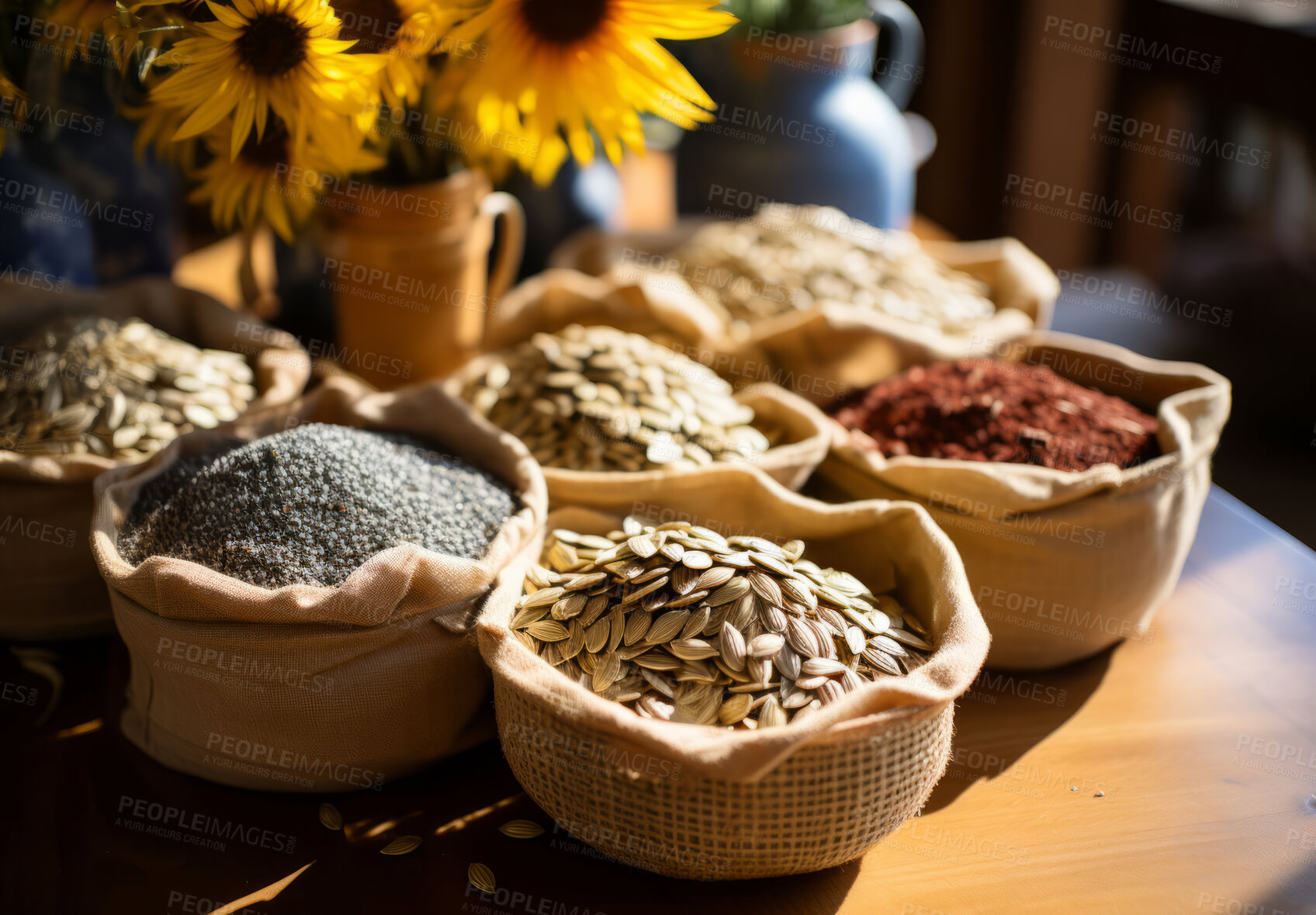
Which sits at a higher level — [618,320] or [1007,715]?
[618,320]

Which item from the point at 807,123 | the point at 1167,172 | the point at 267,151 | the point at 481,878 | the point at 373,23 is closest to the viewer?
the point at 481,878

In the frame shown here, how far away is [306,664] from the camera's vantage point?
Answer: 801 millimetres

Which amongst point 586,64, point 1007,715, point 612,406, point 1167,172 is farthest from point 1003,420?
point 1167,172

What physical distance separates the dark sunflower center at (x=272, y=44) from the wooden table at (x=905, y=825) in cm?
61

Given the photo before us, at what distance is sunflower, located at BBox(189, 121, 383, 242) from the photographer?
3.30 ft

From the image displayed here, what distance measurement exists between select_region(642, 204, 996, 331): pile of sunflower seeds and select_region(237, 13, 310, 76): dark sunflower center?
70 cm

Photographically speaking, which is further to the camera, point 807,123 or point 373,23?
point 807,123

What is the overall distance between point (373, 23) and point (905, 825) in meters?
0.85

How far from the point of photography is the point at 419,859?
0.81 metres

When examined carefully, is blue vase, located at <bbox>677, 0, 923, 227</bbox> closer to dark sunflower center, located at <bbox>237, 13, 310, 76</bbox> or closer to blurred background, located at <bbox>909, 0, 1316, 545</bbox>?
blurred background, located at <bbox>909, 0, 1316, 545</bbox>

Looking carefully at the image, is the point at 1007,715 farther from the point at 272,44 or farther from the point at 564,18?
the point at 272,44

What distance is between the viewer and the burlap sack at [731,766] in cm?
69

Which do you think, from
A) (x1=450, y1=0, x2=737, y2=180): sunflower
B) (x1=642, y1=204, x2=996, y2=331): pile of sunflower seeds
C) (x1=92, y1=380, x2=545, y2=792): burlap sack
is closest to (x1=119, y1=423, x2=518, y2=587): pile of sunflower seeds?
(x1=92, y1=380, x2=545, y2=792): burlap sack

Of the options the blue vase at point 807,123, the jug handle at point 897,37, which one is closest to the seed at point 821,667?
the blue vase at point 807,123
